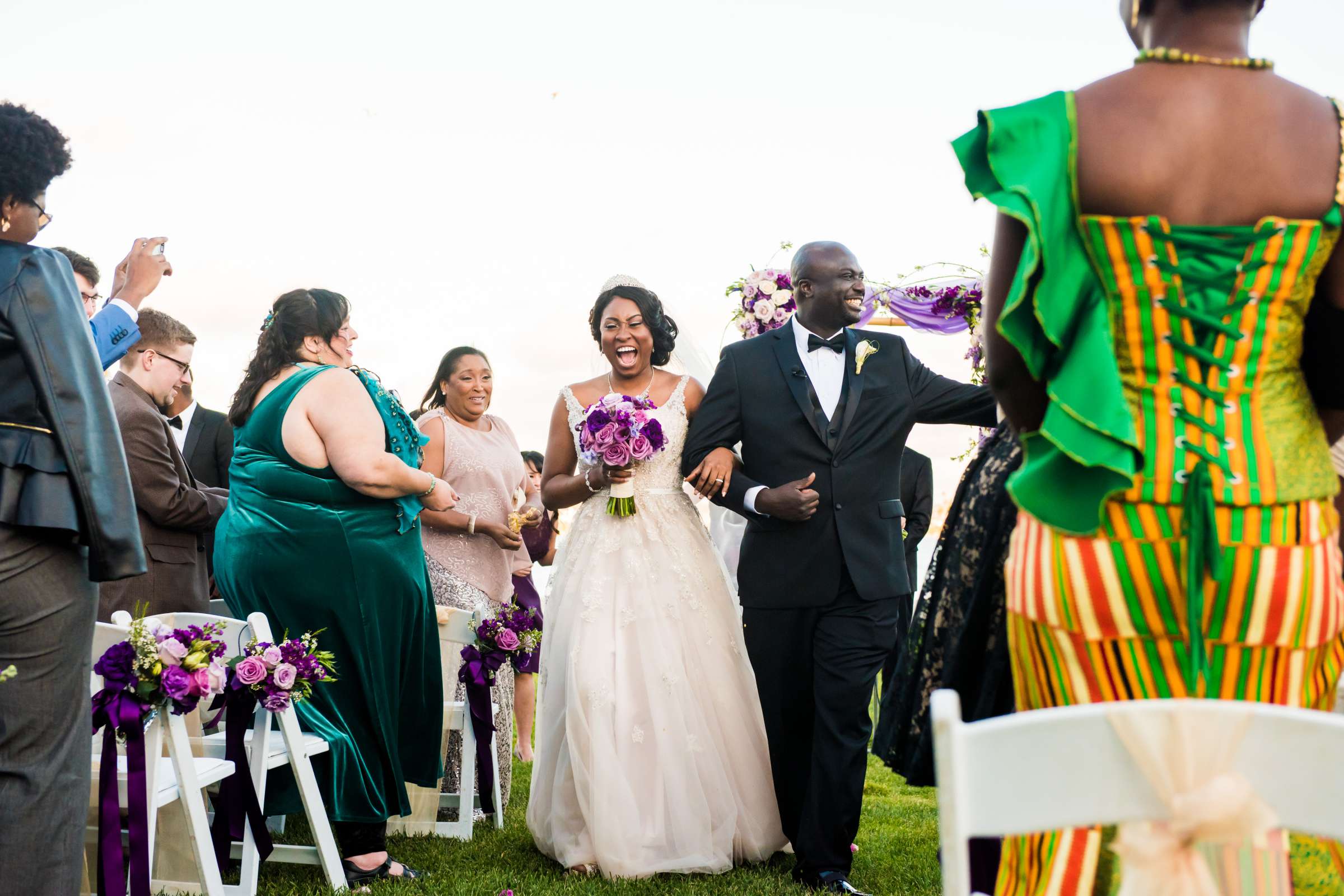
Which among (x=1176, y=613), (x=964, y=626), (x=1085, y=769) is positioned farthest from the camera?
(x=964, y=626)

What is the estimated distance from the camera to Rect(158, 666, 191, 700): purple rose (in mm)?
3438

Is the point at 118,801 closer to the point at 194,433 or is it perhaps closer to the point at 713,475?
the point at 713,475

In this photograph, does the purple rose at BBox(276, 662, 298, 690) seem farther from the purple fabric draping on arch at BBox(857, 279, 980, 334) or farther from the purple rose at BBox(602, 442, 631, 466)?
the purple fabric draping on arch at BBox(857, 279, 980, 334)

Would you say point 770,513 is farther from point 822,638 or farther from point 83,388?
point 83,388

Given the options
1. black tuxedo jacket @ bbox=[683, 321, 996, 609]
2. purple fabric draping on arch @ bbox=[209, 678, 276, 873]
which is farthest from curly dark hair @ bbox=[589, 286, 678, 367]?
purple fabric draping on arch @ bbox=[209, 678, 276, 873]

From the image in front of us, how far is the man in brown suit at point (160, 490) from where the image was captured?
5.14 m

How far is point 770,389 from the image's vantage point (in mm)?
4773

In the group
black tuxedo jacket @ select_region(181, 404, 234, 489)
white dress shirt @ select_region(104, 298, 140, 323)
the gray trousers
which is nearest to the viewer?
the gray trousers

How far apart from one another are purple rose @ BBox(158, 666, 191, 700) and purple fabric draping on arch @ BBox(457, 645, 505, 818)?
2162 mm

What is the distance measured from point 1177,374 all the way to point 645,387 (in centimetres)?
344

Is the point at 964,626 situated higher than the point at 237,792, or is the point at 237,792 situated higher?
the point at 964,626

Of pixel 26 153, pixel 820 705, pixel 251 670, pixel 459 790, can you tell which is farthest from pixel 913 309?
pixel 26 153

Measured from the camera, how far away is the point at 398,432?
4.82 m

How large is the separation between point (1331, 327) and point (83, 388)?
108 inches
